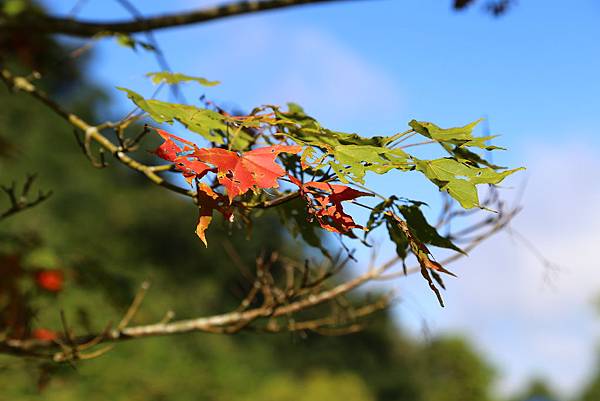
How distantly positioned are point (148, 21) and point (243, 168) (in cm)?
144

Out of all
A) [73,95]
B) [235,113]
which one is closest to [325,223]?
[235,113]

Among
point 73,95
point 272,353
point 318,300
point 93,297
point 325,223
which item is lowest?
point 272,353

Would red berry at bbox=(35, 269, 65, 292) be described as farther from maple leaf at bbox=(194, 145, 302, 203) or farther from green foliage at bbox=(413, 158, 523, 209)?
green foliage at bbox=(413, 158, 523, 209)

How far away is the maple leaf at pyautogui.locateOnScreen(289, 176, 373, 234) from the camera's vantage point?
4.19 feet

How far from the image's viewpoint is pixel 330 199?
1.29 m

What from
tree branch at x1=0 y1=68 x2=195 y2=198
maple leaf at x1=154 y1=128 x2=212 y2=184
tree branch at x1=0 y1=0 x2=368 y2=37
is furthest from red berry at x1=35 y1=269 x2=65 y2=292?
maple leaf at x1=154 y1=128 x2=212 y2=184

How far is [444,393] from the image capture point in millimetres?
38125

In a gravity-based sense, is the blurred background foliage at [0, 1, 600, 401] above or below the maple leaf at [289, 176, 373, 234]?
below

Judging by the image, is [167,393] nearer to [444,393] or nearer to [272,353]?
[272,353]

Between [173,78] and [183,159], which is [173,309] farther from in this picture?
[183,159]

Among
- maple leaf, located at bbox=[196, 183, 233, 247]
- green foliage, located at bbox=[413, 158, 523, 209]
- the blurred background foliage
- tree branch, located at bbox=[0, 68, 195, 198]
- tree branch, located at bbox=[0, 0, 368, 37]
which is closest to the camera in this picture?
green foliage, located at bbox=[413, 158, 523, 209]

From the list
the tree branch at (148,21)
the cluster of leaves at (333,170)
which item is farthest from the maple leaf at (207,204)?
the tree branch at (148,21)

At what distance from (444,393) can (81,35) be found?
37977mm

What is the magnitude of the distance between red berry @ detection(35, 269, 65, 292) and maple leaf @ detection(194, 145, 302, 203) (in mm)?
2284
